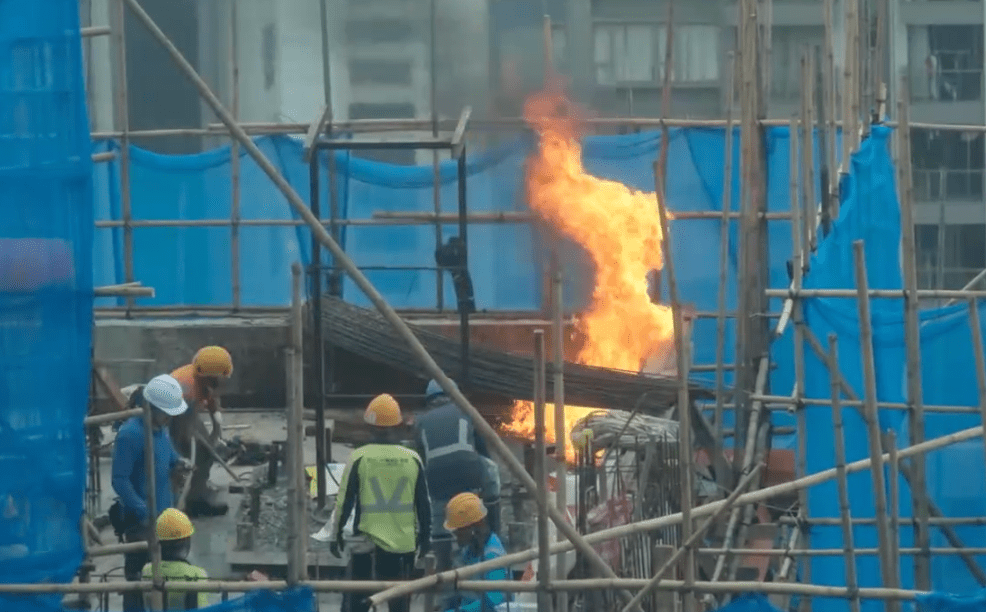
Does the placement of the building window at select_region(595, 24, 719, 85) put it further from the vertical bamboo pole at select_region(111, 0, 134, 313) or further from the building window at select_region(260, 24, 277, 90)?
the vertical bamboo pole at select_region(111, 0, 134, 313)

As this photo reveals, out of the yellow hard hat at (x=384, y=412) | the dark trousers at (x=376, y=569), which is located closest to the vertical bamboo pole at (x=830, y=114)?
the yellow hard hat at (x=384, y=412)

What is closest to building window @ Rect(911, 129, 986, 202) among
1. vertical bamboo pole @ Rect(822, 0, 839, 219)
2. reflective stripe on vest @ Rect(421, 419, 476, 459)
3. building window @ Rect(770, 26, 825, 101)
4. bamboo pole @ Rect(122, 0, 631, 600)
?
building window @ Rect(770, 26, 825, 101)

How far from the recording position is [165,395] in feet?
34.7

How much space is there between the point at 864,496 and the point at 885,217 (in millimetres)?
2621

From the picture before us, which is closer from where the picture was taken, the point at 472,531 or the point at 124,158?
the point at 472,531

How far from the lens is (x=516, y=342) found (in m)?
16.4

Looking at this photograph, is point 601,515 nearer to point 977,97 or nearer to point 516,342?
point 516,342

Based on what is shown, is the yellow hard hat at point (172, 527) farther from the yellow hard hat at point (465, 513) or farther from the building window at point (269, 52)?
the building window at point (269, 52)

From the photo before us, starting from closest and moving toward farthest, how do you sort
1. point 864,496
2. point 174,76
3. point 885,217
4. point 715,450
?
point 864,496 → point 885,217 → point 715,450 → point 174,76

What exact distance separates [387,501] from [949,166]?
3097 centimetres

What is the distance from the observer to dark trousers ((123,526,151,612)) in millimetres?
8938

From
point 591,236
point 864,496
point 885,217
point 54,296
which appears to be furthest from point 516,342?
point 54,296

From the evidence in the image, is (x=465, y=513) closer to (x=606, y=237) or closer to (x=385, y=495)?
(x=385, y=495)

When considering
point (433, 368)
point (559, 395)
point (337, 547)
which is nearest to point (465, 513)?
point (337, 547)
